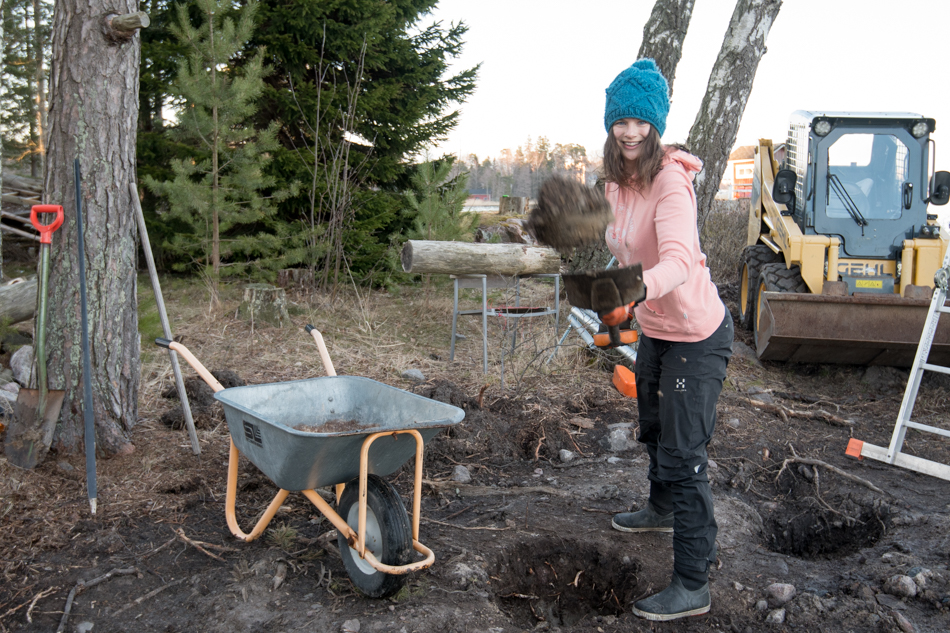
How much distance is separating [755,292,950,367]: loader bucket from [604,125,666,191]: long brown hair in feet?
12.1

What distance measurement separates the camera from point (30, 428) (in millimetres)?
3150

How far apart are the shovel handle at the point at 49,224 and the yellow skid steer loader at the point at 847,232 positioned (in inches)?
197

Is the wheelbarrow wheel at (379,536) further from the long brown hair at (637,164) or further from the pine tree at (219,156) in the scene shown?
the pine tree at (219,156)

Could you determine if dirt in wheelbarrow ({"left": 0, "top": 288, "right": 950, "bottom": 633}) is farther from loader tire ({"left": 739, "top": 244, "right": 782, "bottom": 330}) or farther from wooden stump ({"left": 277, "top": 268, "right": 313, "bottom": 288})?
wooden stump ({"left": 277, "top": 268, "right": 313, "bottom": 288})

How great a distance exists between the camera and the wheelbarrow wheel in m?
2.20

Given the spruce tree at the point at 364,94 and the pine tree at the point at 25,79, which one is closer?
the spruce tree at the point at 364,94

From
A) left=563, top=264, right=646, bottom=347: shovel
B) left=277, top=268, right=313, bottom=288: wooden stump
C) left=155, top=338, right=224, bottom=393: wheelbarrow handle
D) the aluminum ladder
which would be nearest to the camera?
left=563, top=264, right=646, bottom=347: shovel

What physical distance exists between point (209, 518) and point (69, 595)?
0.68m

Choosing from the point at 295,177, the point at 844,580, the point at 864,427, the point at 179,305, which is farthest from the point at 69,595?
the point at 295,177

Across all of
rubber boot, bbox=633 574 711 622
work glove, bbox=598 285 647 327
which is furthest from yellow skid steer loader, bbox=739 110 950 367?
work glove, bbox=598 285 647 327

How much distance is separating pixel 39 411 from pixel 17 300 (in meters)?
2.90

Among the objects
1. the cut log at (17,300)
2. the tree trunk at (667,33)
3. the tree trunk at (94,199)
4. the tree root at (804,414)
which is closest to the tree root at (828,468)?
the tree root at (804,414)

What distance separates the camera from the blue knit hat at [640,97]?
217 cm

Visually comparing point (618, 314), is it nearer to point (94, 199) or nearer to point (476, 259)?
point (94, 199)
